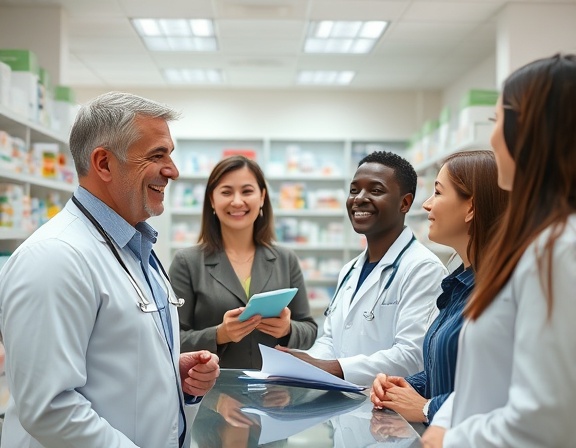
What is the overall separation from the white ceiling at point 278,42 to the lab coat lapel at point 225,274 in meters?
3.10

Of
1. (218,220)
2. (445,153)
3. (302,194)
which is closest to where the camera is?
(218,220)

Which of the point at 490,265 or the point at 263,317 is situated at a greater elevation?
the point at 490,265

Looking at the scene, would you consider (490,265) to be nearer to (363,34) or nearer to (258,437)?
(258,437)

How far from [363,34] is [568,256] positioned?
5367mm

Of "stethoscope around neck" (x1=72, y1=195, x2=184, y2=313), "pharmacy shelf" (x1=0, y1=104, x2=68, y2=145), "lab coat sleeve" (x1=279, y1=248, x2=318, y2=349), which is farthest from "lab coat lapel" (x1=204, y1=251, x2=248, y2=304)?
"pharmacy shelf" (x1=0, y1=104, x2=68, y2=145)

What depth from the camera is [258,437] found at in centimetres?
130

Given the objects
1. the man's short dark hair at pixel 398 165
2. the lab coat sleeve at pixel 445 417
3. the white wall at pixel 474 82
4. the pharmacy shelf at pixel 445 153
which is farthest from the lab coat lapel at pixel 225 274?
the white wall at pixel 474 82

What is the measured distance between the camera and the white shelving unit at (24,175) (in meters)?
3.68

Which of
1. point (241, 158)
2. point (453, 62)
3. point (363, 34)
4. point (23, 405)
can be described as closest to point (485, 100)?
point (363, 34)

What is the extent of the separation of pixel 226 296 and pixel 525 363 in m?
1.75

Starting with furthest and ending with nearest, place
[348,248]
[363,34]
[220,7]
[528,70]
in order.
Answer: [348,248] → [363,34] → [220,7] → [528,70]

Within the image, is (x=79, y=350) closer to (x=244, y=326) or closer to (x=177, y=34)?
(x=244, y=326)

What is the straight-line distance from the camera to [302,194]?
26.6 feet

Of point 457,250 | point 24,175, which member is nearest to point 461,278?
point 457,250
